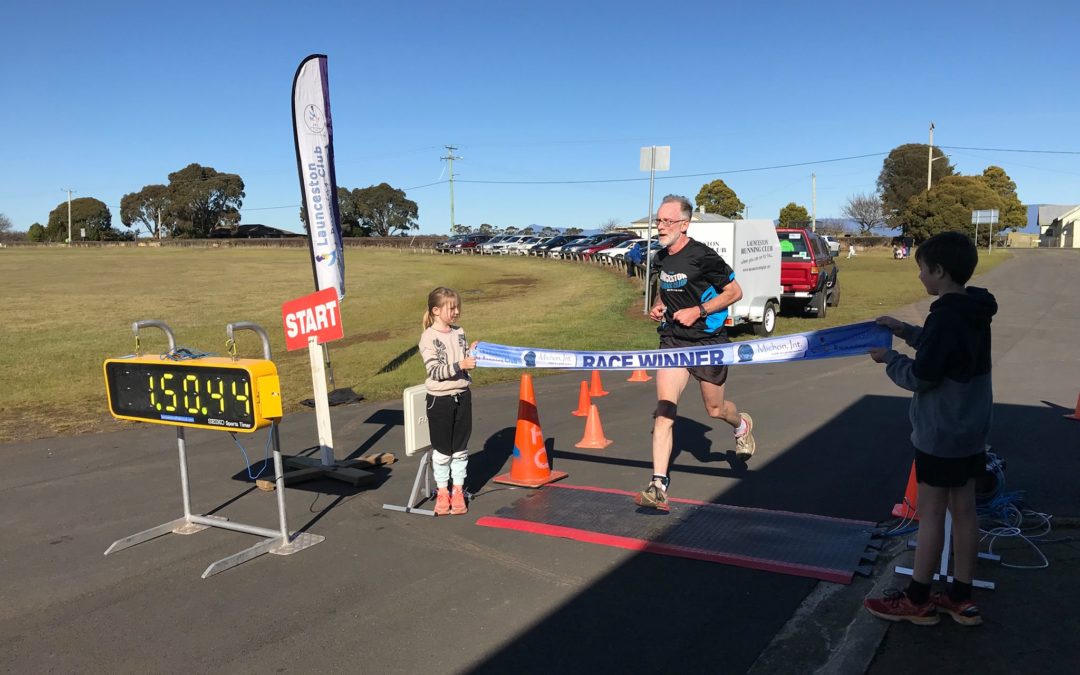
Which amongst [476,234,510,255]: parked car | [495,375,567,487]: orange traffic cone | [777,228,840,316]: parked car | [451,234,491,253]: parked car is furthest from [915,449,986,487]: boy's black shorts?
[451,234,491,253]: parked car

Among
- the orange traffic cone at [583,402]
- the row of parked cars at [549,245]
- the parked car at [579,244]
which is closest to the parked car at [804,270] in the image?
the orange traffic cone at [583,402]

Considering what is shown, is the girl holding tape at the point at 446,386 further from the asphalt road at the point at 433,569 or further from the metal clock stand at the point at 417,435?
the asphalt road at the point at 433,569

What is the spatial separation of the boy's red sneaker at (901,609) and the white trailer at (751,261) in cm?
1224

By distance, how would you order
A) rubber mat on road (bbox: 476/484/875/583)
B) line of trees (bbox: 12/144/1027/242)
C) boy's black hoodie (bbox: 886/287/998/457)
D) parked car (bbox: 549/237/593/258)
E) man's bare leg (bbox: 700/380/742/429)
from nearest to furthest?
boy's black hoodie (bbox: 886/287/998/457) → rubber mat on road (bbox: 476/484/875/583) → man's bare leg (bbox: 700/380/742/429) → parked car (bbox: 549/237/593/258) → line of trees (bbox: 12/144/1027/242)

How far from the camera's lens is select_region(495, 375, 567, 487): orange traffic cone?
6.70m

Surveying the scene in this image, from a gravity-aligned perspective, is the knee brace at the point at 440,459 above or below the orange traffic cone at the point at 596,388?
above

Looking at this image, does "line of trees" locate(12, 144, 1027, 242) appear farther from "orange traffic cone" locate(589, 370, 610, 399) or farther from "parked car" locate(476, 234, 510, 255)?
"orange traffic cone" locate(589, 370, 610, 399)

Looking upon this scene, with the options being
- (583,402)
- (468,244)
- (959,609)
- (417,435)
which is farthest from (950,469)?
(468,244)

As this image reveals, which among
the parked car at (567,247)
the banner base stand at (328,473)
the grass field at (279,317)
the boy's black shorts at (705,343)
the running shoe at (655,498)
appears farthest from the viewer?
the parked car at (567,247)

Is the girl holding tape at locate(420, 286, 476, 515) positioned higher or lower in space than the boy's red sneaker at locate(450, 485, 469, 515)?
higher

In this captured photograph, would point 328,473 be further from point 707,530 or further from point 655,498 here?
point 707,530

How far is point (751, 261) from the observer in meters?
17.4

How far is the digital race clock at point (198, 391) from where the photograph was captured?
5.02 metres

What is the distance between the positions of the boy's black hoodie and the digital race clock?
12.0 feet
